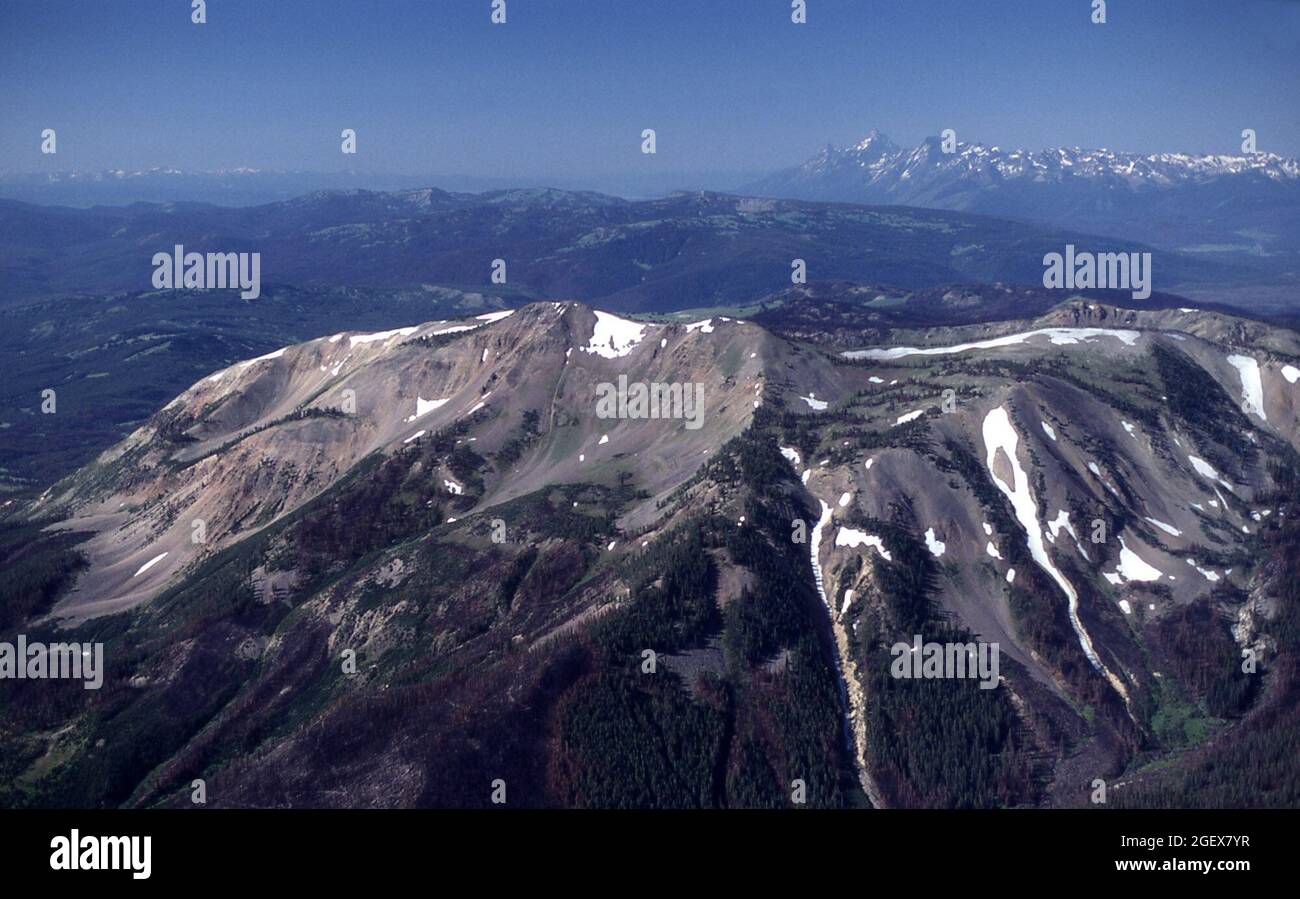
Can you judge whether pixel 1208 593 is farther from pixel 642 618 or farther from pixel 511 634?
pixel 511 634

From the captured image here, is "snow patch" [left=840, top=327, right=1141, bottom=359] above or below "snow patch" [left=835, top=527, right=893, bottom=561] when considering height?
above

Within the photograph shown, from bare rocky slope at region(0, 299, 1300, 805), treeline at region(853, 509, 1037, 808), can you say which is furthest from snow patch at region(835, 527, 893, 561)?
treeline at region(853, 509, 1037, 808)

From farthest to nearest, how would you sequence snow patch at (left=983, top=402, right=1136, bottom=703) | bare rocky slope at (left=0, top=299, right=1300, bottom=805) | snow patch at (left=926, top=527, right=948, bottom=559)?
snow patch at (left=926, top=527, right=948, bottom=559) → snow patch at (left=983, top=402, right=1136, bottom=703) → bare rocky slope at (left=0, top=299, right=1300, bottom=805)

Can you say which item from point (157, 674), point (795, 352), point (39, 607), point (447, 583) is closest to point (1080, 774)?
point (447, 583)

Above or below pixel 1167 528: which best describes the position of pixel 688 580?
below

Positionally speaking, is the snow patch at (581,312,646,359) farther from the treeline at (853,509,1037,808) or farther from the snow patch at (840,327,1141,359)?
the treeline at (853,509,1037,808)

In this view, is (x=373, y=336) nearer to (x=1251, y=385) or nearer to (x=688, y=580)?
(x=688, y=580)

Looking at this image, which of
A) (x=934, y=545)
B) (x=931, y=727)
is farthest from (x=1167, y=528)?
(x=931, y=727)

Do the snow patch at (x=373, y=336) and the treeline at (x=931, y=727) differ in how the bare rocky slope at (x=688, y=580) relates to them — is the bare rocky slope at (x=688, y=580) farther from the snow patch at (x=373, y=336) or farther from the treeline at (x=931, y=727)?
the snow patch at (x=373, y=336)

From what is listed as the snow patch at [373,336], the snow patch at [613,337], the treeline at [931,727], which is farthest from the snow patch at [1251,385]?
the snow patch at [373,336]
